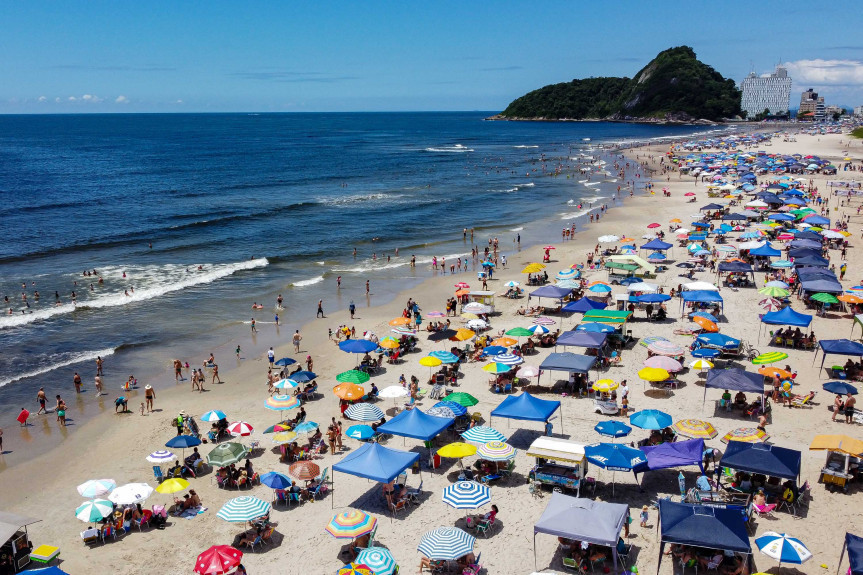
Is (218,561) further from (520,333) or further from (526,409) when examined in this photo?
(520,333)

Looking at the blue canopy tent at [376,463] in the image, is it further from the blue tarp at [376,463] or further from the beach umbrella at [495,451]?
the beach umbrella at [495,451]

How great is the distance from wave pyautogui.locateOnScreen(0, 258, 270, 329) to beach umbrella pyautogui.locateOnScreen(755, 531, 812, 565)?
33.8m

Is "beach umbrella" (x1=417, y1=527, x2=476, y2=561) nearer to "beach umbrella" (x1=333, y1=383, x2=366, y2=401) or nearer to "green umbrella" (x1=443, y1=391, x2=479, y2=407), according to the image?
"green umbrella" (x1=443, y1=391, x2=479, y2=407)

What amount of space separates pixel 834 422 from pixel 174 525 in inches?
759

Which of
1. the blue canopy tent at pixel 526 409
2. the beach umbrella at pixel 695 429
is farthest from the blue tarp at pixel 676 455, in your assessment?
the blue canopy tent at pixel 526 409

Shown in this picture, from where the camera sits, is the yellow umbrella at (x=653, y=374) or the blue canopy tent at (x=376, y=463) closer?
the blue canopy tent at (x=376, y=463)

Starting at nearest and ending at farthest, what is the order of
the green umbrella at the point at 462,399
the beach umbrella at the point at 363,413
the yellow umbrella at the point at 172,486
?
the yellow umbrella at the point at 172,486 < the beach umbrella at the point at 363,413 < the green umbrella at the point at 462,399

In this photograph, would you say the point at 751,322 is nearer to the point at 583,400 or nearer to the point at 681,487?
the point at 583,400

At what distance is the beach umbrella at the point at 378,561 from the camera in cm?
1273

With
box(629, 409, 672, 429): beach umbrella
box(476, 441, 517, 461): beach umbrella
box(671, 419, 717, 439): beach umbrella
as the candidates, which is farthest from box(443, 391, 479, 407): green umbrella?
box(671, 419, 717, 439): beach umbrella

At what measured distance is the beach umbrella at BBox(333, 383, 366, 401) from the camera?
21.4 meters

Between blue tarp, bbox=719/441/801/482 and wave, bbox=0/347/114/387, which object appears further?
wave, bbox=0/347/114/387

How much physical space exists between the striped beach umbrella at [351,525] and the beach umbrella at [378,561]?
718 millimetres

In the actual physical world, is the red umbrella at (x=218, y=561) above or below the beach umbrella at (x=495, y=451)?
below
